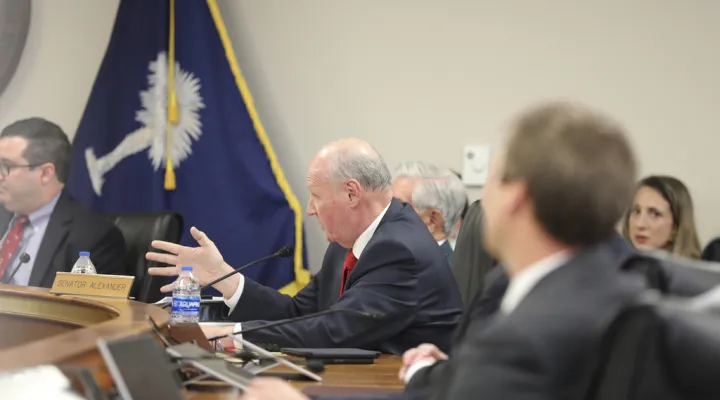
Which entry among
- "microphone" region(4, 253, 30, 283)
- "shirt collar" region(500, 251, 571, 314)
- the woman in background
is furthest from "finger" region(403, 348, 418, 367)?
the woman in background

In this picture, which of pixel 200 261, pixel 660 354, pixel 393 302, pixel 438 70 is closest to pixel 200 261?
pixel 200 261

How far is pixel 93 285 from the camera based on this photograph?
2.52 metres

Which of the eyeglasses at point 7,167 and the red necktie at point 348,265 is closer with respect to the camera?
the red necktie at point 348,265

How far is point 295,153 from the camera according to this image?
4496mm

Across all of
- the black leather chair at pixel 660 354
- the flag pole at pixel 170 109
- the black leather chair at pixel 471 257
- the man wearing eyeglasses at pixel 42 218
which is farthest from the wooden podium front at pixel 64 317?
the flag pole at pixel 170 109

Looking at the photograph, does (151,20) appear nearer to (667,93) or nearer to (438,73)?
(438,73)

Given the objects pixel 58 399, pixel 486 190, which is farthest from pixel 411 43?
pixel 58 399

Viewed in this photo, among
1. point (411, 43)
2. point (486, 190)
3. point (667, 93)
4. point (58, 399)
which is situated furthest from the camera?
point (411, 43)

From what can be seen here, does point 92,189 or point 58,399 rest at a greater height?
point 92,189

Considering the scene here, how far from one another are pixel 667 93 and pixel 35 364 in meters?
3.53

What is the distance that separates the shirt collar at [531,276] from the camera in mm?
1200

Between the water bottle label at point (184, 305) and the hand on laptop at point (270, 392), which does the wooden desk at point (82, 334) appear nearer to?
the water bottle label at point (184, 305)

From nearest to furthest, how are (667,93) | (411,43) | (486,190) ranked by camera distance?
(486,190) → (667,93) → (411,43)

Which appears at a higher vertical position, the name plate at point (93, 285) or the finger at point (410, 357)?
the name plate at point (93, 285)
